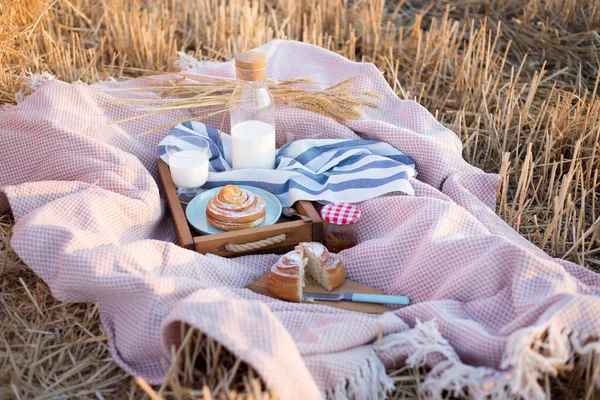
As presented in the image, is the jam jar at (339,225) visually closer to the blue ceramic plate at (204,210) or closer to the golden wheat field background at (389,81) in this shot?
the blue ceramic plate at (204,210)

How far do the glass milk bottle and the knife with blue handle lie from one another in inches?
25.3

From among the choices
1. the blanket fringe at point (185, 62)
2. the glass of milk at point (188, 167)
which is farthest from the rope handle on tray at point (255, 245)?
the blanket fringe at point (185, 62)

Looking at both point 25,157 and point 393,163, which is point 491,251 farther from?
point 25,157

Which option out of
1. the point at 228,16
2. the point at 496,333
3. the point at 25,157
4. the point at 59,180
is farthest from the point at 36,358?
the point at 228,16

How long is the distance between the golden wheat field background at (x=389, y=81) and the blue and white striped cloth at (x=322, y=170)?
0.41 metres

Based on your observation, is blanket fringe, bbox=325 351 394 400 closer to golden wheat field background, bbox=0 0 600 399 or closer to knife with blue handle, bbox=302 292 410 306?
golden wheat field background, bbox=0 0 600 399

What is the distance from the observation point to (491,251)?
1868mm

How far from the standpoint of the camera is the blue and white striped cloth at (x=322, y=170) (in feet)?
7.68

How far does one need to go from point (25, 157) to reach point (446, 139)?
1.55 metres

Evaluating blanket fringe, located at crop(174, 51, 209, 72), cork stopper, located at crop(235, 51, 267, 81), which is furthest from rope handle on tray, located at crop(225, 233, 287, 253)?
blanket fringe, located at crop(174, 51, 209, 72)

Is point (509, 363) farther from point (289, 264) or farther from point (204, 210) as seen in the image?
point (204, 210)

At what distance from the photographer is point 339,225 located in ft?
7.15

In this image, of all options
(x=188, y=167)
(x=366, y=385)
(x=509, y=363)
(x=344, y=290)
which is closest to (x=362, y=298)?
(x=344, y=290)

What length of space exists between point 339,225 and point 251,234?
279 millimetres
